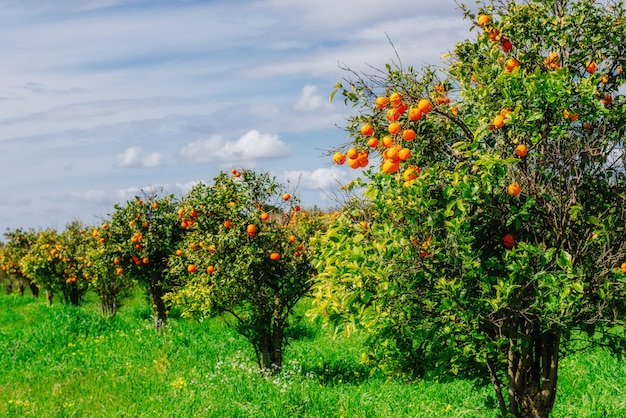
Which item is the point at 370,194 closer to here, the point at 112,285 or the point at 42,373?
the point at 42,373

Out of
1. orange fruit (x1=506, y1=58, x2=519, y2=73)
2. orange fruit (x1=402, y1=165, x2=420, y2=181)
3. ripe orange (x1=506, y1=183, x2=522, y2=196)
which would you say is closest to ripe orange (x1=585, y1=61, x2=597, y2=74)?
orange fruit (x1=506, y1=58, x2=519, y2=73)

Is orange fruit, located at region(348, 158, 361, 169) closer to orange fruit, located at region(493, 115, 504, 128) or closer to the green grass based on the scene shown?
orange fruit, located at region(493, 115, 504, 128)

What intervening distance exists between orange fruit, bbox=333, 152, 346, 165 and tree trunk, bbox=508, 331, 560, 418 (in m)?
2.37

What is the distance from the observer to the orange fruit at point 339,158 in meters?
5.19

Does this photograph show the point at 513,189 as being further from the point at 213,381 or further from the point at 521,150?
the point at 213,381

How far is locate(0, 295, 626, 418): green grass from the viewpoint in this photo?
8.11 metres

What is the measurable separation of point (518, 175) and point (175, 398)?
19.6 feet

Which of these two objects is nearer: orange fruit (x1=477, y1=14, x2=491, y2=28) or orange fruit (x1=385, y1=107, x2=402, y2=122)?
orange fruit (x1=385, y1=107, x2=402, y2=122)

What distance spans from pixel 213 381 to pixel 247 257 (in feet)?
6.57

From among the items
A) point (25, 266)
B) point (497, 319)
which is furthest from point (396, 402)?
point (25, 266)

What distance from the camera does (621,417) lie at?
758cm

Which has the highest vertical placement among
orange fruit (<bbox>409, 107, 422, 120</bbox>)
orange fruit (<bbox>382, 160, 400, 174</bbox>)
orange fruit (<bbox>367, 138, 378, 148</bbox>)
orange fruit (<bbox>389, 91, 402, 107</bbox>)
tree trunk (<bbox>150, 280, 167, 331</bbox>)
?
orange fruit (<bbox>389, 91, 402, 107</bbox>)

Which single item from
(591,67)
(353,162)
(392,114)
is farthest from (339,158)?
(591,67)

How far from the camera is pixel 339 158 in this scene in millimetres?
5195
